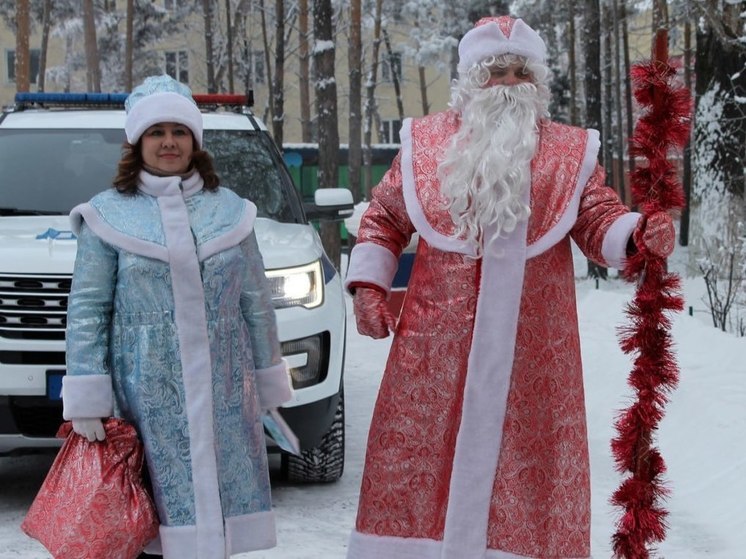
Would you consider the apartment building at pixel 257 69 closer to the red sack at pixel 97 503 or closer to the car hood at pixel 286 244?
the car hood at pixel 286 244

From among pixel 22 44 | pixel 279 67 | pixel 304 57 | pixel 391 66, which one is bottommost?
pixel 22 44

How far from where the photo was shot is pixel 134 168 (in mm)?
3838

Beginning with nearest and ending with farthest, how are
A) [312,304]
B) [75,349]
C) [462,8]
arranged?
[75,349] → [312,304] → [462,8]

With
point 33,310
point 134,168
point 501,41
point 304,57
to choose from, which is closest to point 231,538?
point 134,168

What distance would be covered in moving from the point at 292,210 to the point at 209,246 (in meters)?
2.96

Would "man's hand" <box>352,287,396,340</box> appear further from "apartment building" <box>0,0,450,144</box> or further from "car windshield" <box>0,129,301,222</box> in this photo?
"apartment building" <box>0,0,450,144</box>

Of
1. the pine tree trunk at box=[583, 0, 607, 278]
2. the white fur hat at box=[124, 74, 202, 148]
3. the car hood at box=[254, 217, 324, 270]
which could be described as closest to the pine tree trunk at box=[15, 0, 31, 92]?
the pine tree trunk at box=[583, 0, 607, 278]

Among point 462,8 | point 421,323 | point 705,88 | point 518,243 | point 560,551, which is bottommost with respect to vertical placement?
point 560,551

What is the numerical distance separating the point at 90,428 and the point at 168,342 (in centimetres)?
33

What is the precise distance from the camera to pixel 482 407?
3711mm

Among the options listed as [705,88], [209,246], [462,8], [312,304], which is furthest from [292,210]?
[462,8]

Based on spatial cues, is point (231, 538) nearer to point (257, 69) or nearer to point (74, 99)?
point (74, 99)

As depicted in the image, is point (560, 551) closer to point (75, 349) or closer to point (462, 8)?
point (75, 349)

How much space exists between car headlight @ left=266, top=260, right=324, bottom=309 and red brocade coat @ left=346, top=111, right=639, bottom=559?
1.88 m
